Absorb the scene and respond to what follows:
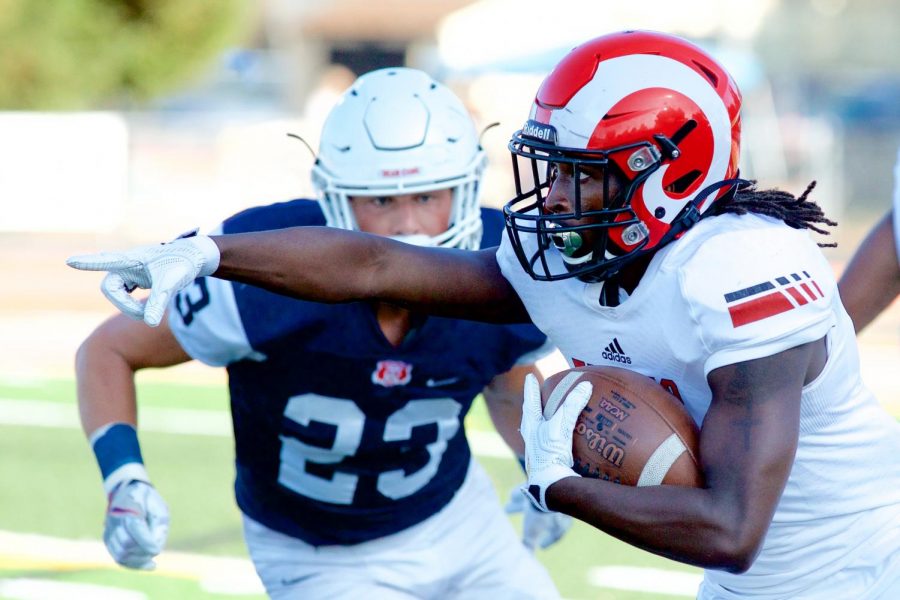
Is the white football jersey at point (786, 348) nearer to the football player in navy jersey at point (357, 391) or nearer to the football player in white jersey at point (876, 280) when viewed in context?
the football player in navy jersey at point (357, 391)

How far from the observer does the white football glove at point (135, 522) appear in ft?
9.25

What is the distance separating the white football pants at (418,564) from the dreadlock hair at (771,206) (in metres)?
1.22

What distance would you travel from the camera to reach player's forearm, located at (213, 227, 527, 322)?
7.88 ft

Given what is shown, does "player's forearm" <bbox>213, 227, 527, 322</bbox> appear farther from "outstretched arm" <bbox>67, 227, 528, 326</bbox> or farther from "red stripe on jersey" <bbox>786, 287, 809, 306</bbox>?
"red stripe on jersey" <bbox>786, 287, 809, 306</bbox>

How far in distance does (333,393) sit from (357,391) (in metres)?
0.06

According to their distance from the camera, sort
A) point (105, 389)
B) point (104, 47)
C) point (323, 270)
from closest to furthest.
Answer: point (323, 270), point (105, 389), point (104, 47)

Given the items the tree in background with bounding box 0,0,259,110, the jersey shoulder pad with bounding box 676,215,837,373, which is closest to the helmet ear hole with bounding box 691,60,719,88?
the jersey shoulder pad with bounding box 676,215,837,373

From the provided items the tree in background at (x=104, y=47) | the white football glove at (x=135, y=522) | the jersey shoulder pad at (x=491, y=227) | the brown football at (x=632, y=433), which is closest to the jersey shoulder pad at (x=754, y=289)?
the brown football at (x=632, y=433)

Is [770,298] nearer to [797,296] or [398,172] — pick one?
[797,296]

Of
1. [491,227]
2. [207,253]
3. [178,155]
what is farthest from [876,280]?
[178,155]

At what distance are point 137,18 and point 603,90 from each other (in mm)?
16761

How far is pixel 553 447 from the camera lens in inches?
85.1

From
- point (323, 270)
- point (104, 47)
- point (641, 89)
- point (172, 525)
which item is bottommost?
point (172, 525)

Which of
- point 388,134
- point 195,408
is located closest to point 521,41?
point 195,408
